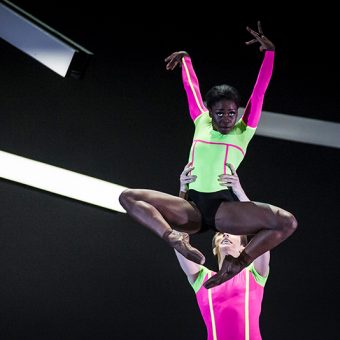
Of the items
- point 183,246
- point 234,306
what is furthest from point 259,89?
point 234,306

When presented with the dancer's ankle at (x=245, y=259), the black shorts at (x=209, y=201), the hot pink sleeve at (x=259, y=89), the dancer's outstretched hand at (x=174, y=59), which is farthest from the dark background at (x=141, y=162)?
the dancer's ankle at (x=245, y=259)

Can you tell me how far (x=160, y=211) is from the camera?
3.00m

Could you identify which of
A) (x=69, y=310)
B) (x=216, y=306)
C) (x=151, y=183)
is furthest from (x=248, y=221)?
(x=69, y=310)

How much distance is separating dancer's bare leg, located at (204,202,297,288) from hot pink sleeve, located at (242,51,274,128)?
437 mm

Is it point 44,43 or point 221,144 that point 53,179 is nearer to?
point 44,43

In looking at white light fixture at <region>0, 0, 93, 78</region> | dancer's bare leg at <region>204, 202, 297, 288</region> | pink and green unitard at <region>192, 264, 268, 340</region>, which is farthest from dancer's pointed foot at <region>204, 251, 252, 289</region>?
white light fixture at <region>0, 0, 93, 78</region>

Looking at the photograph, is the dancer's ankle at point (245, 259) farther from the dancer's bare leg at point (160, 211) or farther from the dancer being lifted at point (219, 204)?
the dancer's bare leg at point (160, 211)

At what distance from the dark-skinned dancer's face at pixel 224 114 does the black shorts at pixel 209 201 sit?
28 cm

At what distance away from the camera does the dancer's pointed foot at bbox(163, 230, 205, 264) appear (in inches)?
108

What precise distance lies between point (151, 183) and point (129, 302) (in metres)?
0.76

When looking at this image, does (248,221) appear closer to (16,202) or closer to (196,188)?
(196,188)

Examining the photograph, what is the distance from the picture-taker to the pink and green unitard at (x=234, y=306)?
11.7 feet

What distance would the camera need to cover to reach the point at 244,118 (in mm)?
3227

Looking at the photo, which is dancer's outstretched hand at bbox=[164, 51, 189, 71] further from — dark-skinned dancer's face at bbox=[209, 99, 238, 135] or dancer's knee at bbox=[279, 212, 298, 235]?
dancer's knee at bbox=[279, 212, 298, 235]
